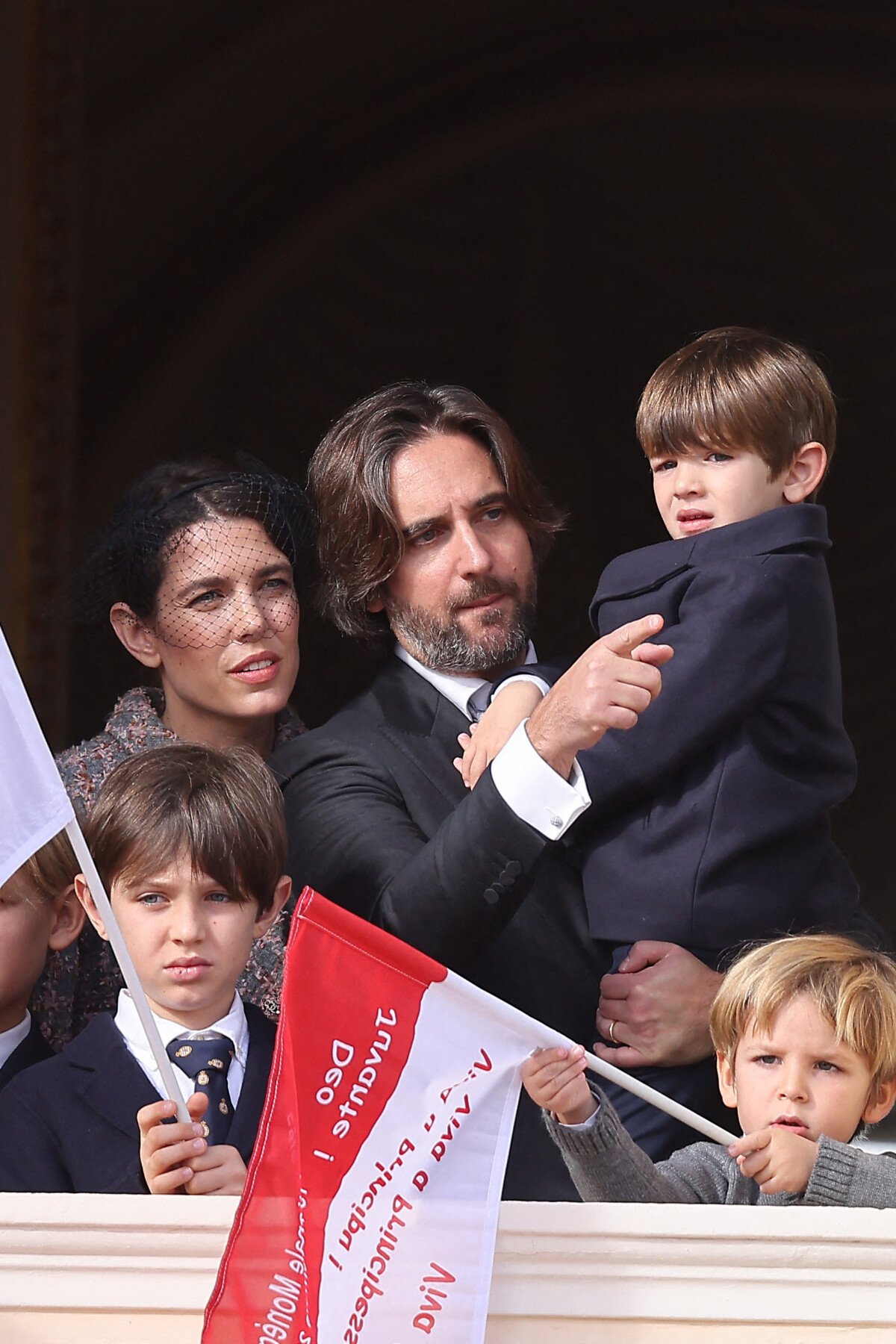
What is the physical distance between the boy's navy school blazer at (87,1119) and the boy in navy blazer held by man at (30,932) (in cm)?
18

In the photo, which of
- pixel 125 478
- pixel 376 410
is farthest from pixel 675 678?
pixel 125 478

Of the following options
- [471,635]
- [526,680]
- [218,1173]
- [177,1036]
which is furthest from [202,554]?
[218,1173]

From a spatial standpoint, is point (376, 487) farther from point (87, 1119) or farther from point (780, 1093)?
point (780, 1093)

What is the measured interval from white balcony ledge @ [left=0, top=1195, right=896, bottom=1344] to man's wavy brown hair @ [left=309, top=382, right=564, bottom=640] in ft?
4.07

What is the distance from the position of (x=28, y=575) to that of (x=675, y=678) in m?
2.41

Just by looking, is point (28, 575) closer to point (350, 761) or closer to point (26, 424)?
point (26, 424)

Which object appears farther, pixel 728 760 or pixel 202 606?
pixel 202 606

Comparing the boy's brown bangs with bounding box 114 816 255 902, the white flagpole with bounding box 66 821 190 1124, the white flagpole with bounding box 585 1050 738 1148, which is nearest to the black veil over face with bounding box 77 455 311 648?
the boy's brown bangs with bounding box 114 816 255 902

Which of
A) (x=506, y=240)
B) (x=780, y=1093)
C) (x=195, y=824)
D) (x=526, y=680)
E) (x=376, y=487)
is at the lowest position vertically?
(x=780, y=1093)

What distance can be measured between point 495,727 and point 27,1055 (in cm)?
79

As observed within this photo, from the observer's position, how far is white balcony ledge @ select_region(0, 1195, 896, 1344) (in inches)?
100

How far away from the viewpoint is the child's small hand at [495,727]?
3148 millimetres

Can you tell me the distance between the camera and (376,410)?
367 cm

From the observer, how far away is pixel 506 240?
19.5 ft
